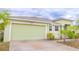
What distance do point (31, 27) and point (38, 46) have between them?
0.77ft

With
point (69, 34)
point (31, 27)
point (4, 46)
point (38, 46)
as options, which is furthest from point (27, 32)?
point (69, 34)

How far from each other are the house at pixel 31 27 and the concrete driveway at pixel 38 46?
48 mm

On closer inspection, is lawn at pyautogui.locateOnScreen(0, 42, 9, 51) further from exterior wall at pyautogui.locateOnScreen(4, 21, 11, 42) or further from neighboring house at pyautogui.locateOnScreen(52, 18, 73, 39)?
neighboring house at pyautogui.locateOnScreen(52, 18, 73, 39)

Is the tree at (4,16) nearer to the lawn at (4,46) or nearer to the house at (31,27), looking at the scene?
the house at (31,27)

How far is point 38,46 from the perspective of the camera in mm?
1966

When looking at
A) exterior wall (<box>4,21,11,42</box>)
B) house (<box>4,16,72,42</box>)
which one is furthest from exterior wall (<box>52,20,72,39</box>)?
exterior wall (<box>4,21,11,42</box>)

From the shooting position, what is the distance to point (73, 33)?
197 centimetres

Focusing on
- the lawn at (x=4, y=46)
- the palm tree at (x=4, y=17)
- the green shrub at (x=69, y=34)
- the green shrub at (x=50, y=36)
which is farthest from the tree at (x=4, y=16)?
the green shrub at (x=69, y=34)

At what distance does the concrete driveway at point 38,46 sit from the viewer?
76.9 inches

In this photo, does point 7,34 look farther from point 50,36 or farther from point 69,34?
point 69,34
